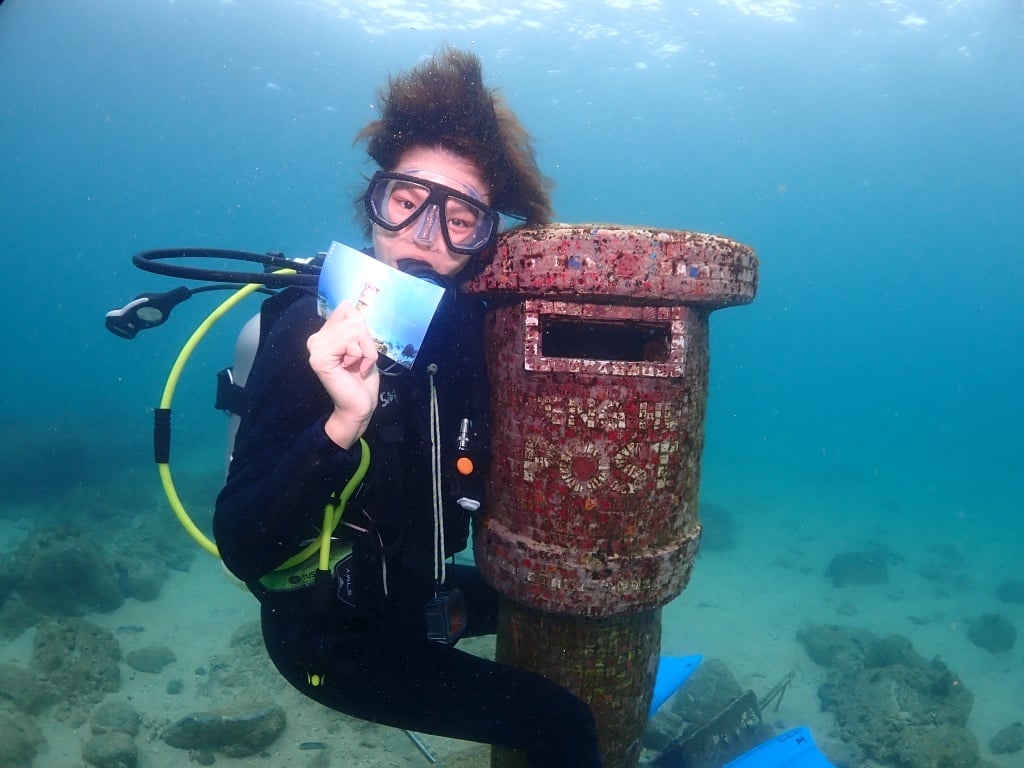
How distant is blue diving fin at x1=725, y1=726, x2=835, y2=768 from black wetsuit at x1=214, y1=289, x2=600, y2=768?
1.47 meters

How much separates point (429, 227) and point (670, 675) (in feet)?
10.3

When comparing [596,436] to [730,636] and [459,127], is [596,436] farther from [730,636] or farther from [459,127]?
[730,636]

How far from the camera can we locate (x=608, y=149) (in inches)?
2119

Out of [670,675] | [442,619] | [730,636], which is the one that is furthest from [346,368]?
[730,636]

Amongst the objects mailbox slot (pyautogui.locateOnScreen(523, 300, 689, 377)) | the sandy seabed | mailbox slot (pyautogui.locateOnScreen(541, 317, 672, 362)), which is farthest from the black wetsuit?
the sandy seabed

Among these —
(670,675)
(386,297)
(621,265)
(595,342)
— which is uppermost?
(621,265)

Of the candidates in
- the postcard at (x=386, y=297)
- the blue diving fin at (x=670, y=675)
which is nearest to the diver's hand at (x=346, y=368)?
the postcard at (x=386, y=297)

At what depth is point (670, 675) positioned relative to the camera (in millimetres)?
3676

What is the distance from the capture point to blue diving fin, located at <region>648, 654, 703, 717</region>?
342cm

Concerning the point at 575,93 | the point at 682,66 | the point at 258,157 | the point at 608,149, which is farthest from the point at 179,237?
the point at 682,66

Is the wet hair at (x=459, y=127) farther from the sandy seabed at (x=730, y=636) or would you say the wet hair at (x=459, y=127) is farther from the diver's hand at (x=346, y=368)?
the sandy seabed at (x=730, y=636)

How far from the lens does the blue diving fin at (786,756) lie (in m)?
3.02

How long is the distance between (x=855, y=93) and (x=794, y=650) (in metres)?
38.0

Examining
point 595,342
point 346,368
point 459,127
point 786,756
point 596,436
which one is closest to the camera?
point 346,368
